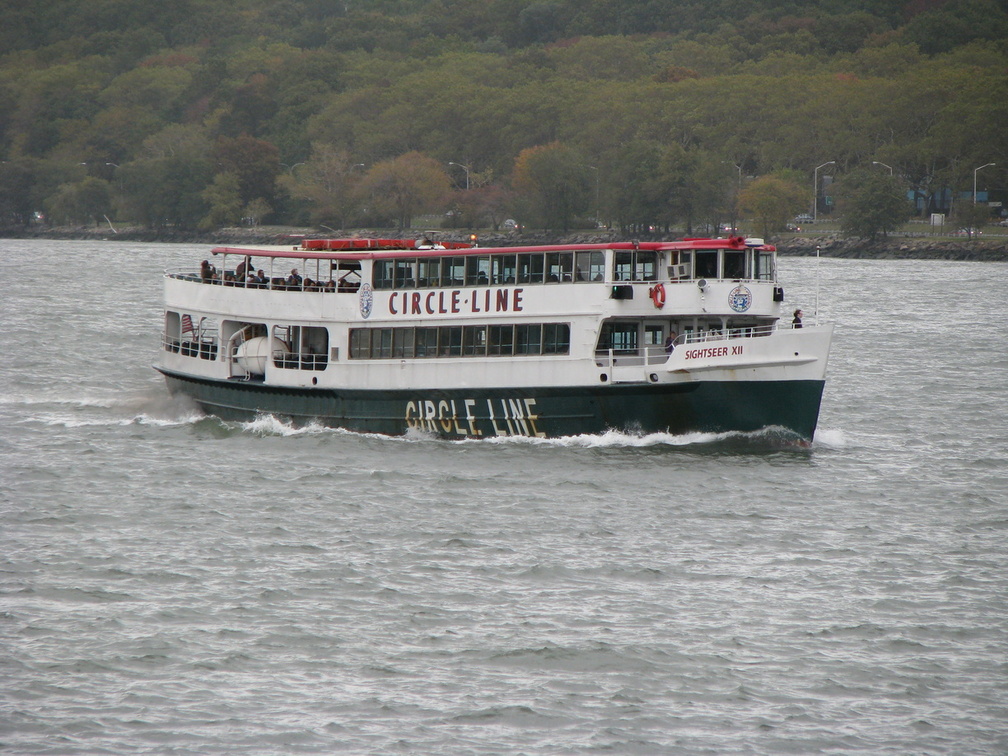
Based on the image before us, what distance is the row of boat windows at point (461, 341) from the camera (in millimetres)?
36656

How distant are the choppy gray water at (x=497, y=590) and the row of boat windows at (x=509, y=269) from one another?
4.24 meters

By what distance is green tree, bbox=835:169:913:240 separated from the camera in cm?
14175

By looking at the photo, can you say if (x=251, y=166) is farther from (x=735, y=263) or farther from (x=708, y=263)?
(x=735, y=263)

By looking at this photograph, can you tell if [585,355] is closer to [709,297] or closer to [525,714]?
[709,297]

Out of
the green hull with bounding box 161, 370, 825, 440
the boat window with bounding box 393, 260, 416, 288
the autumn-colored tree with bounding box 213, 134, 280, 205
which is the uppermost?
the autumn-colored tree with bounding box 213, 134, 280, 205

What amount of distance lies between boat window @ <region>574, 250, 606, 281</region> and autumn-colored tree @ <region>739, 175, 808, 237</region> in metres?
→ 116

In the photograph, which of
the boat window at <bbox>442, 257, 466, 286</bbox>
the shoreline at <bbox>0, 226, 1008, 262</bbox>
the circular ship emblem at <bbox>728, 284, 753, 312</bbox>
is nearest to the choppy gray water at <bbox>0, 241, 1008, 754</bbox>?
the circular ship emblem at <bbox>728, 284, 753, 312</bbox>

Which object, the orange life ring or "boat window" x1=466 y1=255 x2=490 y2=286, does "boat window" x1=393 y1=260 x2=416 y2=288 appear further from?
the orange life ring

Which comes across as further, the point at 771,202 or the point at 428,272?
the point at 771,202

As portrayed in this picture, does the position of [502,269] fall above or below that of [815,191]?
below

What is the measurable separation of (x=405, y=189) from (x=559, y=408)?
134943 millimetres

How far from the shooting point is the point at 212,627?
23.8m

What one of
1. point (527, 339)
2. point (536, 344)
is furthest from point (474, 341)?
point (536, 344)

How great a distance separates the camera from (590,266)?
1442 inches
